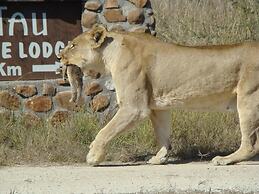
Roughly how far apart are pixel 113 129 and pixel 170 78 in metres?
0.84

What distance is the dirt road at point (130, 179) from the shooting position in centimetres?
775

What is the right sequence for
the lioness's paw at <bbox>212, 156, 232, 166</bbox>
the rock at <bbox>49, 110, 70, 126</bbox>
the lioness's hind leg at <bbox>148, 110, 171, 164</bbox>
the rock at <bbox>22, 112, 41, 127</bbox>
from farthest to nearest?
the rock at <bbox>49, 110, 70, 126</bbox> → the rock at <bbox>22, 112, 41, 127</bbox> → the lioness's hind leg at <bbox>148, 110, 171, 164</bbox> → the lioness's paw at <bbox>212, 156, 232, 166</bbox>

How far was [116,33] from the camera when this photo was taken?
9.23 metres

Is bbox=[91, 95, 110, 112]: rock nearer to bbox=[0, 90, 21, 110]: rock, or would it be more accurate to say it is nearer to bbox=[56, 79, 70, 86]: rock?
bbox=[56, 79, 70, 86]: rock

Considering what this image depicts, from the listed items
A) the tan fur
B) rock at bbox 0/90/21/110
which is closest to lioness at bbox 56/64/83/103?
the tan fur

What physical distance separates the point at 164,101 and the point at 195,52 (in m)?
0.62

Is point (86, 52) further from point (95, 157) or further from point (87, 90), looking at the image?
point (87, 90)

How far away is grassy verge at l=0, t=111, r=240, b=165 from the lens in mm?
9617

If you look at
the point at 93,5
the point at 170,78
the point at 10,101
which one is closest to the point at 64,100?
the point at 10,101

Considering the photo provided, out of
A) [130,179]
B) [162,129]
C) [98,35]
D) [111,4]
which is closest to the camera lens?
[130,179]

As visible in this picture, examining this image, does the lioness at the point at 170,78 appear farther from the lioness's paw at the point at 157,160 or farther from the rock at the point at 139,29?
the rock at the point at 139,29

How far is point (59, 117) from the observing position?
35.0 ft

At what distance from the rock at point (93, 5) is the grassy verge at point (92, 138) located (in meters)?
1.32

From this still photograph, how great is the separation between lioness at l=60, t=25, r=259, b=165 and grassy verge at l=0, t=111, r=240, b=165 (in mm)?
835
